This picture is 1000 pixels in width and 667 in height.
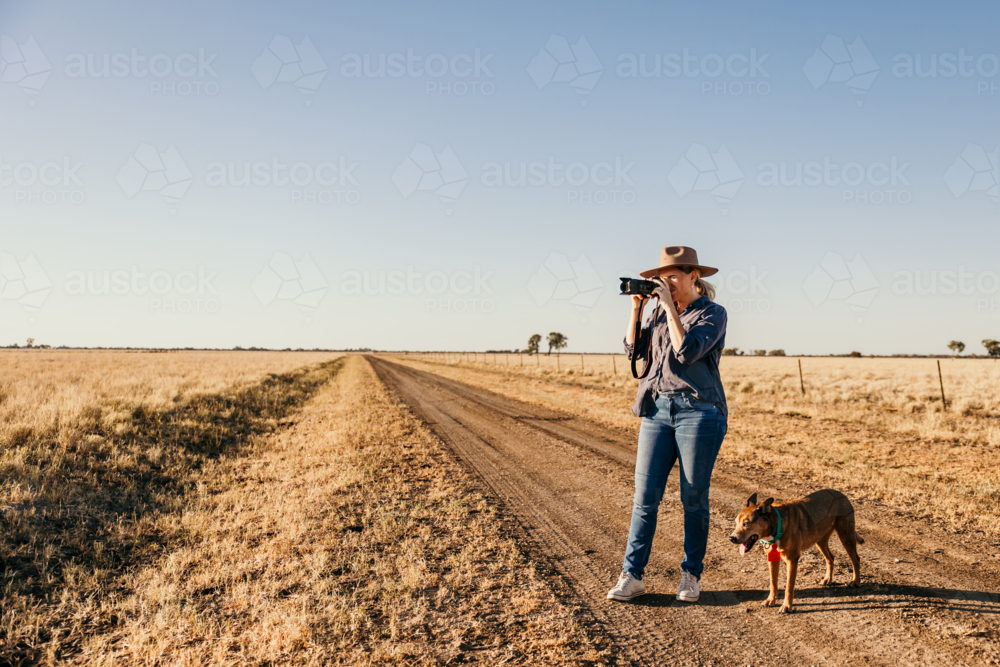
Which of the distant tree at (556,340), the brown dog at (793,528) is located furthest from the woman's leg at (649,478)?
the distant tree at (556,340)

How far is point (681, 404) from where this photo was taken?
3.44m

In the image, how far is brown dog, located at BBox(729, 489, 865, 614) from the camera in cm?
339

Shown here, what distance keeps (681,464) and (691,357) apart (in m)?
0.85

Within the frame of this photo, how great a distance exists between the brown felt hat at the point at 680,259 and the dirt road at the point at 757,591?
95.4 inches

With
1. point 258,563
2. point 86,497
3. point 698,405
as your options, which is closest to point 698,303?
point 698,405

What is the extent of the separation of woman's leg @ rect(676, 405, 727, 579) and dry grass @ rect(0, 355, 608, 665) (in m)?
1.03

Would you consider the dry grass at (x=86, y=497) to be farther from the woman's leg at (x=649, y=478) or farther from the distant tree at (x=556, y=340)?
the distant tree at (x=556, y=340)

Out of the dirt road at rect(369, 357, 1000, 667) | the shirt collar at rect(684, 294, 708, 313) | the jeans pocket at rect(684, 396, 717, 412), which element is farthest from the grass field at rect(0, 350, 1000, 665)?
the shirt collar at rect(684, 294, 708, 313)

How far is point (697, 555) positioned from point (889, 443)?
29.3 ft

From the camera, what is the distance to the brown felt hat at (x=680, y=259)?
11.4ft

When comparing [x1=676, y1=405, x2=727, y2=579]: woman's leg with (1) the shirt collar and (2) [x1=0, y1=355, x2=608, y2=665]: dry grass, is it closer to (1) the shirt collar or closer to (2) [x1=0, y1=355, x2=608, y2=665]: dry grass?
(1) the shirt collar

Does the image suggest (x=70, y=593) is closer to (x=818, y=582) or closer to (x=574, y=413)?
(x=818, y=582)

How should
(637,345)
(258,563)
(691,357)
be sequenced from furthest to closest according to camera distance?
(258,563) < (637,345) < (691,357)

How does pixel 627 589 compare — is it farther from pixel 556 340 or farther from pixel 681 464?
pixel 556 340
